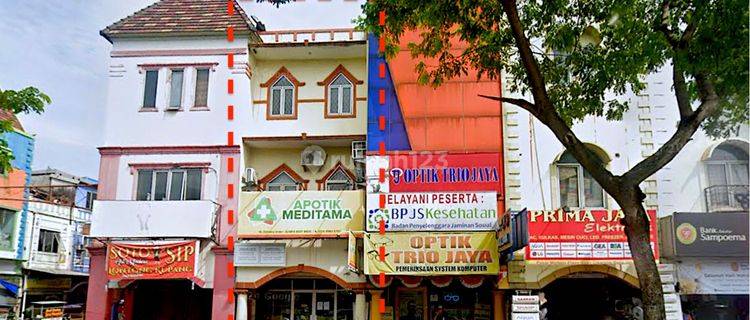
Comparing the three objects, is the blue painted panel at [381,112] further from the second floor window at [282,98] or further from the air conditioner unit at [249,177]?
the air conditioner unit at [249,177]

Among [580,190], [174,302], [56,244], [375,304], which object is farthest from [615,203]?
[56,244]

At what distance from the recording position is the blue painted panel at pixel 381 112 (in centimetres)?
1564

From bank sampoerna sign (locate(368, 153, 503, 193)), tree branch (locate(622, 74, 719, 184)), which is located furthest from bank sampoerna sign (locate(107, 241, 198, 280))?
tree branch (locate(622, 74, 719, 184))

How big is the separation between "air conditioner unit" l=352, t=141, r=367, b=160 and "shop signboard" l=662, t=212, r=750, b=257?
693cm

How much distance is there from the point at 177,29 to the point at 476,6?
9.14 m

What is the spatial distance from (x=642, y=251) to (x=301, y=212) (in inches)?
346

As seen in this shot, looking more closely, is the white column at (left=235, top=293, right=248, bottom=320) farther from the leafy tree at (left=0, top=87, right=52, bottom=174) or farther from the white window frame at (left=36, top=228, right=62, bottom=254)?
the white window frame at (left=36, top=228, right=62, bottom=254)

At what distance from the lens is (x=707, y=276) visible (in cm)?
1430

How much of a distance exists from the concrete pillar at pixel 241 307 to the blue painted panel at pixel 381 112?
444 centimetres

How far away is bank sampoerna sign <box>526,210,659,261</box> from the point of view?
14219mm

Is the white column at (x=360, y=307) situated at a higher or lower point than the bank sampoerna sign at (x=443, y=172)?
lower

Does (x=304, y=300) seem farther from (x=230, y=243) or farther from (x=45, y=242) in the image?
(x=45, y=242)

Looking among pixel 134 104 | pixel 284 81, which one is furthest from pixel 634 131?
pixel 134 104

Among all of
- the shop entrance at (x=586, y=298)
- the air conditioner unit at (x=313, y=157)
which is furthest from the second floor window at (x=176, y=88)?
the shop entrance at (x=586, y=298)
